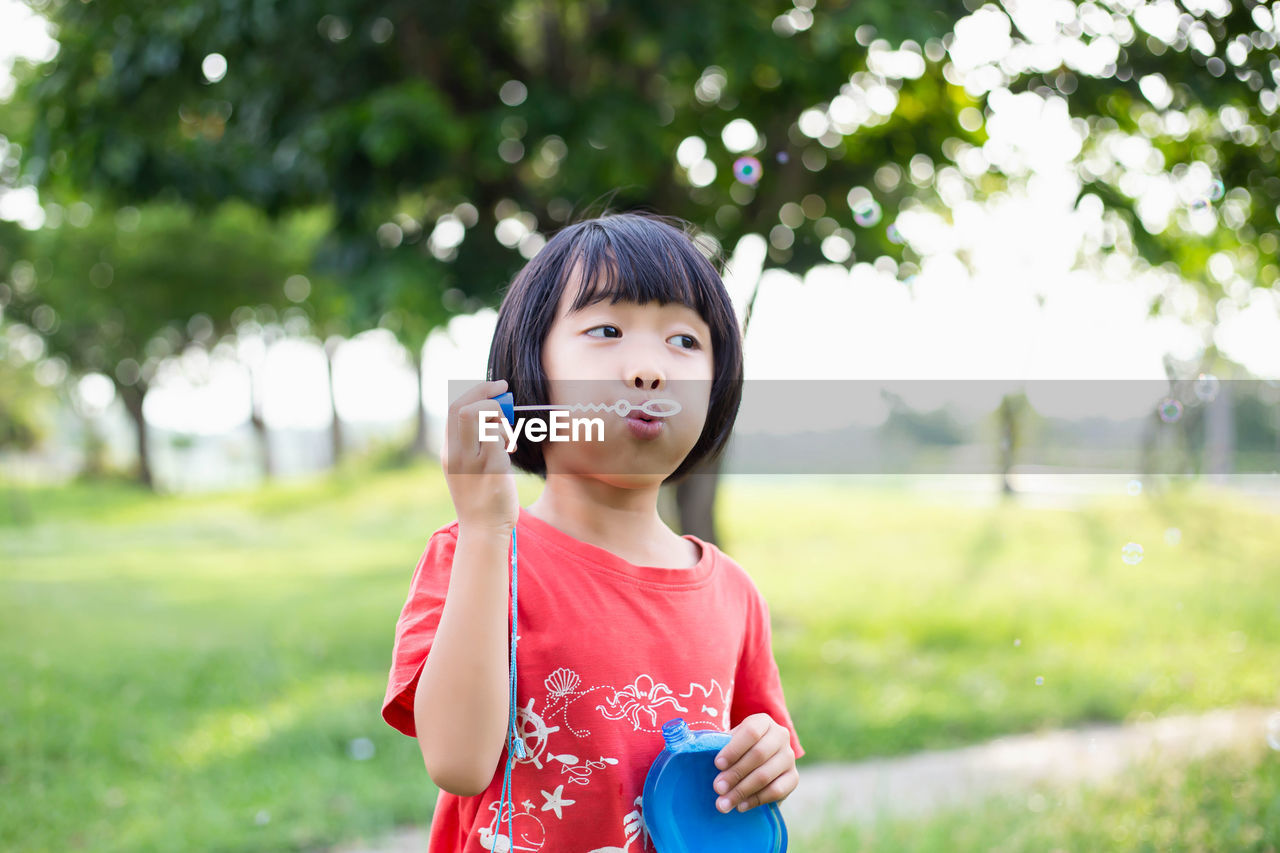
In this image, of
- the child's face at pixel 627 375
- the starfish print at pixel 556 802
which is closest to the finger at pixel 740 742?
the starfish print at pixel 556 802

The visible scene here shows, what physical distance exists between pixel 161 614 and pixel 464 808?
27.4ft

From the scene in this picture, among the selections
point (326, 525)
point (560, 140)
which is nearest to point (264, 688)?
point (560, 140)

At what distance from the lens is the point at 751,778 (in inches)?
46.2

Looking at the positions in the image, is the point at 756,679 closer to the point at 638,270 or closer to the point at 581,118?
the point at 638,270

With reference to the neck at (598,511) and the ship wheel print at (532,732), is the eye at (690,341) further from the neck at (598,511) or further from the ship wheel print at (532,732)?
the ship wheel print at (532,732)

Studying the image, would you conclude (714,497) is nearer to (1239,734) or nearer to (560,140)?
(560,140)

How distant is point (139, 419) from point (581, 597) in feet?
77.8

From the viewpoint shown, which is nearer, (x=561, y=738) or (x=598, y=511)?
(x=561, y=738)

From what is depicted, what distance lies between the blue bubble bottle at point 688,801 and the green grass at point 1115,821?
2.16m

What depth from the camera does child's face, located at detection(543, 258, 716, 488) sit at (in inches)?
46.1

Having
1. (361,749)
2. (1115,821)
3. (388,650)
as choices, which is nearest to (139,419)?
(388,650)

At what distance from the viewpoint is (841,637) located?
271 inches

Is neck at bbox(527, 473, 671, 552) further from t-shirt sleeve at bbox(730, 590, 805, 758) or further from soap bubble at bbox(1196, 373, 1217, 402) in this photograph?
soap bubble at bbox(1196, 373, 1217, 402)

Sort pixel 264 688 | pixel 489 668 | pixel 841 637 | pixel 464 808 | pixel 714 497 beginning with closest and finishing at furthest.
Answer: pixel 489 668 → pixel 464 808 → pixel 264 688 → pixel 714 497 → pixel 841 637
